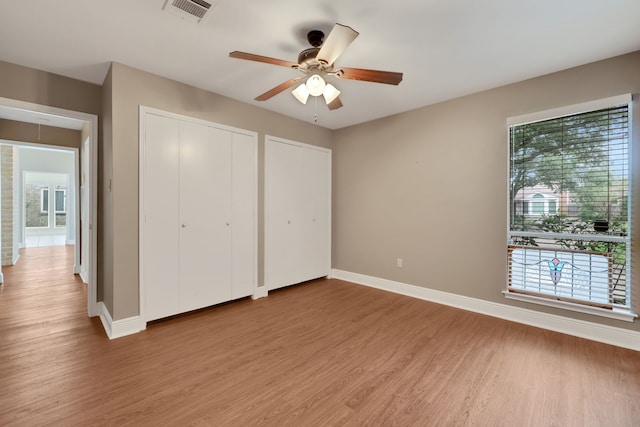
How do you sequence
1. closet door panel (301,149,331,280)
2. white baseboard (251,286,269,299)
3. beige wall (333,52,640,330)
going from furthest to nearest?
closet door panel (301,149,331,280) < white baseboard (251,286,269,299) < beige wall (333,52,640,330)

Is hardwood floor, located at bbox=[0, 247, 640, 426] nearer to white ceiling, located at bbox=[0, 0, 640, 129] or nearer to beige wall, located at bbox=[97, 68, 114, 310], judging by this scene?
beige wall, located at bbox=[97, 68, 114, 310]

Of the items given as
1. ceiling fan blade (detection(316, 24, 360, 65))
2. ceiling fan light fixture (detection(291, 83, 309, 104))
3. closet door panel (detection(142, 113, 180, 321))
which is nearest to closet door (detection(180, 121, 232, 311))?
closet door panel (detection(142, 113, 180, 321))

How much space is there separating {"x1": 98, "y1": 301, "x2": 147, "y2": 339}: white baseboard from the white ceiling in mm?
2406

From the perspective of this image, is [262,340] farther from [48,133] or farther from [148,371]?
[48,133]

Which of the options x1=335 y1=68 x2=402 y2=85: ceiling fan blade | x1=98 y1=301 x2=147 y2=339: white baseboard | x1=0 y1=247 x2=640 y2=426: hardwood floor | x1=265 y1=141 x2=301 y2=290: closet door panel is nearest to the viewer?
x1=0 y1=247 x2=640 y2=426: hardwood floor

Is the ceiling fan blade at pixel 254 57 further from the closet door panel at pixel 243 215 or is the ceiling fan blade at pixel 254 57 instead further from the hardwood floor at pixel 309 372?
the hardwood floor at pixel 309 372

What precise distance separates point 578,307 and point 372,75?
284 centimetres

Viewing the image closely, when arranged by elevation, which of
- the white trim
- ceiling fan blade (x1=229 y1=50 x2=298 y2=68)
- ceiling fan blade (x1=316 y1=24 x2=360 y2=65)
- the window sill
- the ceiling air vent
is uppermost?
the ceiling air vent

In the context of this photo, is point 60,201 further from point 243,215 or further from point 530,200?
point 530,200

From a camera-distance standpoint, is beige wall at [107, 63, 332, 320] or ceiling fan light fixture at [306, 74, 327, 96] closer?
ceiling fan light fixture at [306, 74, 327, 96]

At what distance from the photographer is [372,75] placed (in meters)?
2.00

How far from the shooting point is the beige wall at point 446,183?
2689 millimetres

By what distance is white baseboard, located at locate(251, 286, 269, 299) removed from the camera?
3605 mm

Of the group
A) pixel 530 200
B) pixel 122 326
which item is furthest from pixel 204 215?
pixel 530 200
